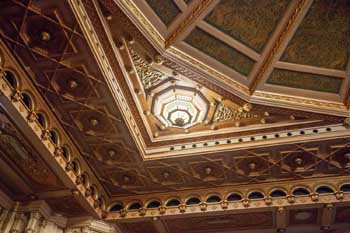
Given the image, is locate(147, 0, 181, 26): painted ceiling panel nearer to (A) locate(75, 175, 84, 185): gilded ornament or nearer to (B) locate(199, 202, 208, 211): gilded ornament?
(A) locate(75, 175, 84, 185): gilded ornament

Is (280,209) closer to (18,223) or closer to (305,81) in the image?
(305,81)

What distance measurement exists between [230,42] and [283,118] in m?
1.67

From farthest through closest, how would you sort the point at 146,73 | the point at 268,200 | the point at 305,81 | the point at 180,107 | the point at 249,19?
the point at 268,200 → the point at 180,107 → the point at 305,81 → the point at 146,73 → the point at 249,19

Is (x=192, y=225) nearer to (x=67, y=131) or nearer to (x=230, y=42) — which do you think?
(x=67, y=131)

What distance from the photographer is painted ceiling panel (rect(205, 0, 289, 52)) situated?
5.48 meters

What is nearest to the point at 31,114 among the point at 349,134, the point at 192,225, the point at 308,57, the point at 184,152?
the point at 184,152

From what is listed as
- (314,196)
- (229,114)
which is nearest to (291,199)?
(314,196)

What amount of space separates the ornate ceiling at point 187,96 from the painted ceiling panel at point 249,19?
0.02 meters

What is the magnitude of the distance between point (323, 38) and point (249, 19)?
1.22 meters

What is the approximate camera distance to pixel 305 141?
20.4ft

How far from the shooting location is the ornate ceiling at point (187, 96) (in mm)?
5133

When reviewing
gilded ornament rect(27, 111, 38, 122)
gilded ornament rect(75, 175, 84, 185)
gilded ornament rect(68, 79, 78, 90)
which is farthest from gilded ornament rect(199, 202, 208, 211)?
gilded ornament rect(27, 111, 38, 122)

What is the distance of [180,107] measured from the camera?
20.9ft

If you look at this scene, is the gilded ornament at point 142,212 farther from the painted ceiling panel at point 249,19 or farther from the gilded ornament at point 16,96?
the painted ceiling panel at point 249,19
